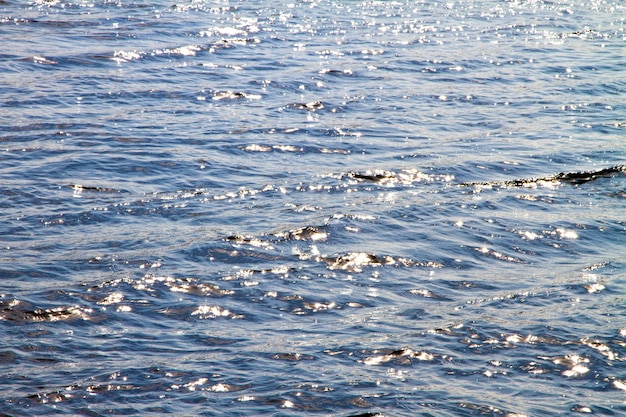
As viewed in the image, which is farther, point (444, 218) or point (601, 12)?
point (601, 12)

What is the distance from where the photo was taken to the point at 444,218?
38.0 feet

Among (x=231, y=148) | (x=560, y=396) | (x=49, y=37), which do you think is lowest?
(x=560, y=396)

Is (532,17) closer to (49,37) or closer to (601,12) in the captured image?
(601,12)

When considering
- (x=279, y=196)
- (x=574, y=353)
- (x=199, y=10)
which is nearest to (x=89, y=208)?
(x=279, y=196)

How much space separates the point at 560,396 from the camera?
7617 millimetres

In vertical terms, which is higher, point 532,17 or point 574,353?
point 532,17

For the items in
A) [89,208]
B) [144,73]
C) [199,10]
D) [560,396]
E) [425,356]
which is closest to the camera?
[560,396]

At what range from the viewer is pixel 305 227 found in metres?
11.0

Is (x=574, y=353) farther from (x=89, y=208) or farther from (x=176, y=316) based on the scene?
(x=89, y=208)

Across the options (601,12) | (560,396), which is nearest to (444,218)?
(560,396)

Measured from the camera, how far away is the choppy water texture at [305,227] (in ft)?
25.2

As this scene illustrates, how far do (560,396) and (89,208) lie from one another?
253 inches

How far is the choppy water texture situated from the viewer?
7.67 m

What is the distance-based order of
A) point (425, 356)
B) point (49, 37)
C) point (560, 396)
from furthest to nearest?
point (49, 37) < point (425, 356) < point (560, 396)
